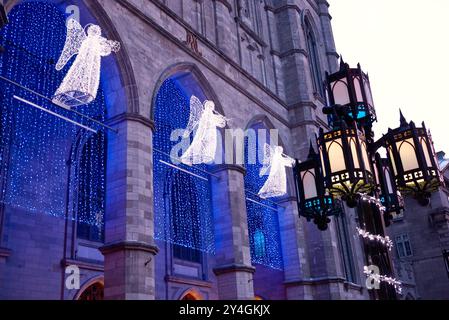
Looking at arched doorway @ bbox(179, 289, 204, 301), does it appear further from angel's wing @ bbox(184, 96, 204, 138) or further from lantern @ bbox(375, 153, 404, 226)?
lantern @ bbox(375, 153, 404, 226)

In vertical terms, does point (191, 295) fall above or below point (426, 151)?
below

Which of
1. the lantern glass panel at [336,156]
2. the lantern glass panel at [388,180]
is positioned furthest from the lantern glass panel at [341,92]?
the lantern glass panel at [388,180]

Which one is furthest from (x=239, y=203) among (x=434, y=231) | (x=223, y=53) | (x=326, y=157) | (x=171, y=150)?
(x=434, y=231)

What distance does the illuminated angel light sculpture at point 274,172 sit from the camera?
56.7 feet

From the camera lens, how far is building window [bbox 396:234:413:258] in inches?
1273

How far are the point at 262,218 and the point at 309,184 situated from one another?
34.2 ft

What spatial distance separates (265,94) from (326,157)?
44.2 feet

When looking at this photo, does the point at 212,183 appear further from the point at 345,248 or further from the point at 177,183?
the point at 345,248

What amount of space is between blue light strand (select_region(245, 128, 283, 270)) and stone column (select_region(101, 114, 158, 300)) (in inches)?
268

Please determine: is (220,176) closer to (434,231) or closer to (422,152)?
(422,152)

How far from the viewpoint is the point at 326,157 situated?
280 inches

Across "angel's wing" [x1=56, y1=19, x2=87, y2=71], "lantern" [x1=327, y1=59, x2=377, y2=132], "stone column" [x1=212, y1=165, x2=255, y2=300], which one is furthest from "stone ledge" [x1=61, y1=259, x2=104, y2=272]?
"lantern" [x1=327, y1=59, x2=377, y2=132]

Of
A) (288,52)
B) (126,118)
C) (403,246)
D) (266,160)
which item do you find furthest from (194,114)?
(403,246)

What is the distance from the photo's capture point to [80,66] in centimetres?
1055
